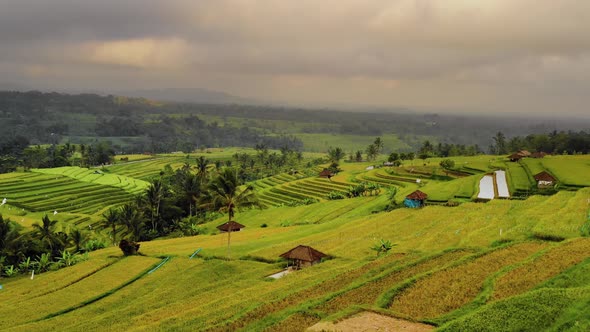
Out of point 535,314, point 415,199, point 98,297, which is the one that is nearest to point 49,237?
point 98,297

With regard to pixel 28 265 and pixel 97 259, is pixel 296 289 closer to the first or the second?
pixel 97 259

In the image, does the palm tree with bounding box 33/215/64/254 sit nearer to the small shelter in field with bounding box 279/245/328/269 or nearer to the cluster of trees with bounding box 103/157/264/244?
the cluster of trees with bounding box 103/157/264/244

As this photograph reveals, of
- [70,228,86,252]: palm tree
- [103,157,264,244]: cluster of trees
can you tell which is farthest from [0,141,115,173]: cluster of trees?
[70,228,86,252]: palm tree

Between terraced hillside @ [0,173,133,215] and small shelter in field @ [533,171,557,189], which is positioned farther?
terraced hillside @ [0,173,133,215]

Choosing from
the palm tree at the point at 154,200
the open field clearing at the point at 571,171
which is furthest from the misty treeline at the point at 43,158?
the open field clearing at the point at 571,171

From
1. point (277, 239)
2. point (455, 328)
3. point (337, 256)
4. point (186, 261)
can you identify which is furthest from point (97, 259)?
point (455, 328)

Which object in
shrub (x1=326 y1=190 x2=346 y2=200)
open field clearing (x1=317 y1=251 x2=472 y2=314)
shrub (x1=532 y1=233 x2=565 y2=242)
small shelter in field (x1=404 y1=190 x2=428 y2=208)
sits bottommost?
shrub (x1=326 y1=190 x2=346 y2=200)

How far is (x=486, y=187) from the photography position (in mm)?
57688

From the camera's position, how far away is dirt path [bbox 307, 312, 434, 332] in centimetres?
1528

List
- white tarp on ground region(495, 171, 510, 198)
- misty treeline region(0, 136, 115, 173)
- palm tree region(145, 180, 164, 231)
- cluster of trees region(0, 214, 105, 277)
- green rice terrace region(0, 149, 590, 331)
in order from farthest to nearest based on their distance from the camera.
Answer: misty treeline region(0, 136, 115, 173), palm tree region(145, 180, 164, 231), white tarp on ground region(495, 171, 510, 198), cluster of trees region(0, 214, 105, 277), green rice terrace region(0, 149, 590, 331)

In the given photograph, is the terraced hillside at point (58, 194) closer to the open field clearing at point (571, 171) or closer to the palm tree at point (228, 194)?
the palm tree at point (228, 194)

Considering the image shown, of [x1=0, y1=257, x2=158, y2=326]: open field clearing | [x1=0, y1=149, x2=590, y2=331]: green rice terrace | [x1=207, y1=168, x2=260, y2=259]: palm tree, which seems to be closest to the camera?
[x1=0, y1=149, x2=590, y2=331]: green rice terrace

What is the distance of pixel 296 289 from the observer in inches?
887

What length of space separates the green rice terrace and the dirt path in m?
0.09
